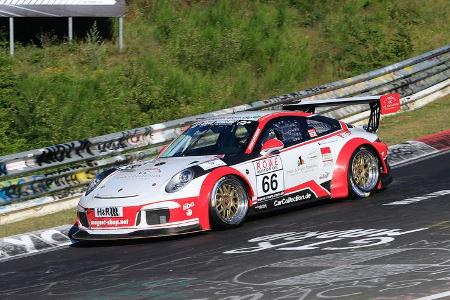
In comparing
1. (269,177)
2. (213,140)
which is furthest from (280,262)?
(213,140)

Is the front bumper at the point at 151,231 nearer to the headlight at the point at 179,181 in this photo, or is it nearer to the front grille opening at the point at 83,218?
the front grille opening at the point at 83,218

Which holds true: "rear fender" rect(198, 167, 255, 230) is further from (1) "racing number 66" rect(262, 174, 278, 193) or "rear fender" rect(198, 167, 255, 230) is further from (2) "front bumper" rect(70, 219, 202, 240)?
(1) "racing number 66" rect(262, 174, 278, 193)

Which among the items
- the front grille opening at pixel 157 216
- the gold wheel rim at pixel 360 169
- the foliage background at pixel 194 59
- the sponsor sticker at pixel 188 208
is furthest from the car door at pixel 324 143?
the foliage background at pixel 194 59

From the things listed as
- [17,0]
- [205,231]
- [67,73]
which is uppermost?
[17,0]

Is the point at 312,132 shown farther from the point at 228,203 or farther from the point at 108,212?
the point at 108,212

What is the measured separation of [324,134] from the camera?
13.7 metres

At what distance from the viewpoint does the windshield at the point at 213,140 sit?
12781 millimetres

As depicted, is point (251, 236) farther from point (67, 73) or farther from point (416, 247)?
point (67, 73)

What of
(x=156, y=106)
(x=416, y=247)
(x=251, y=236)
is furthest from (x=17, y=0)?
(x=416, y=247)

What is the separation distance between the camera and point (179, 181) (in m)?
Result: 11.9

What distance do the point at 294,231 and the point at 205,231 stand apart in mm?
1189

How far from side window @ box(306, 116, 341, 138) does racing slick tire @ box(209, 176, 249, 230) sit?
167 cm

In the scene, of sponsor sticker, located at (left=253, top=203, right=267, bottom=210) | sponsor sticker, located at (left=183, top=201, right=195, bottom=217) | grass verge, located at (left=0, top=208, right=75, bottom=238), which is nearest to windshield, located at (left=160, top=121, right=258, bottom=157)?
sponsor sticker, located at (left=253, top=203, right=267, bottom=210)

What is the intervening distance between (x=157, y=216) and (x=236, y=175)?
1.14 meters
